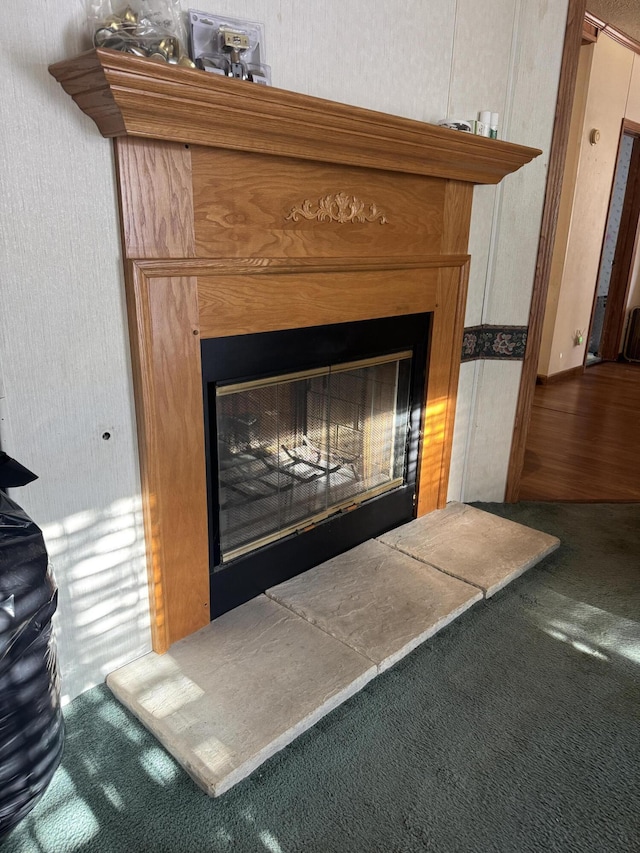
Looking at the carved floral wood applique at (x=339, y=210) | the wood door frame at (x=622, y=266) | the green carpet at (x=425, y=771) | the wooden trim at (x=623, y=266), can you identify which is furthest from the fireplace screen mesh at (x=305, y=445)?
the wooden trim at (x=623, y=266)

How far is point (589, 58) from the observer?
14.7ft

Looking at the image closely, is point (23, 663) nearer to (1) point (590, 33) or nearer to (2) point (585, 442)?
(2) point (585, 442)

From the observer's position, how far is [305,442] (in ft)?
6.90

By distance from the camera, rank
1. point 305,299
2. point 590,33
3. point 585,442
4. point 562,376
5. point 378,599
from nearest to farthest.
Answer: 1. point 305,299
2. point 378,599
3. point 585,442
4. point 590,33
5. point 562,376

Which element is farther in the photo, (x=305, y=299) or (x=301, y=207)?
(x=305, y=299)

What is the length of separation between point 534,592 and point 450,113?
1.68m

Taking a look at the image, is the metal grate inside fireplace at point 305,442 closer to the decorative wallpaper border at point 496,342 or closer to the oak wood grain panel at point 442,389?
the oak wood grain panel at point 442,389

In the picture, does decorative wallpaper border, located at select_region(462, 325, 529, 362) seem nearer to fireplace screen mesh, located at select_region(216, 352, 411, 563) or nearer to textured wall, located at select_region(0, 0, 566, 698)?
fireplace screen mesh, located at select_region(216, 352, 411, 563)

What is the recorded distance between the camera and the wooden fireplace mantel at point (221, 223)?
53.1 inches

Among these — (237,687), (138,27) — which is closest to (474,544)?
(237,687)

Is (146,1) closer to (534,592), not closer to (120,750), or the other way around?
(120,750)

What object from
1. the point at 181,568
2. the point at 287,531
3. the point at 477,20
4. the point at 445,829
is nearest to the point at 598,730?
the point at 445,829

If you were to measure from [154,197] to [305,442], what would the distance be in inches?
36.7

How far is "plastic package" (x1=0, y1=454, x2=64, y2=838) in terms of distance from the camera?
44.7 inches
